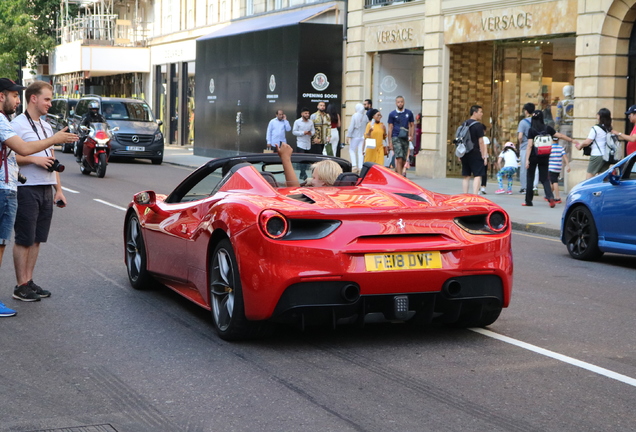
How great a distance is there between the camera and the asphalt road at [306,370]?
482 centimetres

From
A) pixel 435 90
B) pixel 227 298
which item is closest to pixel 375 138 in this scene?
pixel 435 90

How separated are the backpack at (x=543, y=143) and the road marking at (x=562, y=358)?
11.1 meters

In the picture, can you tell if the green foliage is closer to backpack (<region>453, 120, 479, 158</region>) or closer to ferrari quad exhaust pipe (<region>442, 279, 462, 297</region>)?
backpack (<region>453, 120, 479, 158</region>)

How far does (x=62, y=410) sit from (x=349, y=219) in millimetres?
2063

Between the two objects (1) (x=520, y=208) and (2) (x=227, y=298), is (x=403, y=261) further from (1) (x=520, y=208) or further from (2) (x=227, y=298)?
(1) (x=520, y=208)

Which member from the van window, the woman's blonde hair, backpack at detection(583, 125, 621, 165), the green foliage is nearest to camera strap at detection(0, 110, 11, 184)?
the woman's blonde hair

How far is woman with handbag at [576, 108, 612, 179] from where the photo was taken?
15.8 m

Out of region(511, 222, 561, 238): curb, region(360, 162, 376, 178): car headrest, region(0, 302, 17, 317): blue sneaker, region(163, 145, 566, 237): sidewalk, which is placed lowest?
region(511, 222, 561, 238): curb

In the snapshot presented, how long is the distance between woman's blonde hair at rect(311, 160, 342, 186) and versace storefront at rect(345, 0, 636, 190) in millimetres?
13851

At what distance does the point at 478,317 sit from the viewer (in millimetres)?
6832

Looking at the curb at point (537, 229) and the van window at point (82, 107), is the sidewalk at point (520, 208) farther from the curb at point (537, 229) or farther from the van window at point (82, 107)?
the van window at point (82, 107)

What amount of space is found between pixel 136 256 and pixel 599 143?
9.51m

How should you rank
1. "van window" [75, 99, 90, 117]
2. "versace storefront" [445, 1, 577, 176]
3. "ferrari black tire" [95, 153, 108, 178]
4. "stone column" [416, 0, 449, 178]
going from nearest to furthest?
"versace storefront" [445, 1, 577, 176] < "ferrari black tire" [95, 153, 108, 178] < "stone column" [416, 0, 449, 178] < "van window" [75, 99, 90, 117]

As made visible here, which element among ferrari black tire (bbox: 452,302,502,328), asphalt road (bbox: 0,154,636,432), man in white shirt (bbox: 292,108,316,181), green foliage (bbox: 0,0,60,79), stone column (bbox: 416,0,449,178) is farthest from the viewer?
green foliage (bbox: 0,0,60,79)
